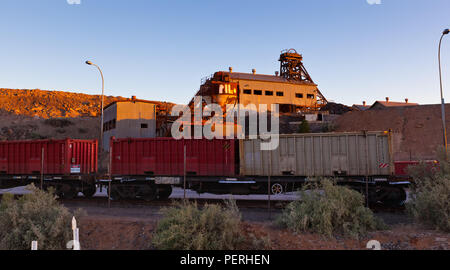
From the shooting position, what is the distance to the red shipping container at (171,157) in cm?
1469

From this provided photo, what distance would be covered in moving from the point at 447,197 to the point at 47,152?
1755 cm

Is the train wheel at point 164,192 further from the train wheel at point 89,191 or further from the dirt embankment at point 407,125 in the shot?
the dirt embankment at point 407,125

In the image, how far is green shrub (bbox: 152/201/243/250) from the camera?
6.99 metres

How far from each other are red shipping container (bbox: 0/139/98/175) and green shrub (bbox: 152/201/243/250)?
1064 centimetres

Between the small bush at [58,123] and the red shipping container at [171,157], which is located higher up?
the small bush at [58,123]

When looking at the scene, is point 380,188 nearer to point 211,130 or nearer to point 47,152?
point 47,152

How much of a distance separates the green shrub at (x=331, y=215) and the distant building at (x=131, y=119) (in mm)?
32058

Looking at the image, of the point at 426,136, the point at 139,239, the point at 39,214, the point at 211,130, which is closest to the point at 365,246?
the point at 139,239

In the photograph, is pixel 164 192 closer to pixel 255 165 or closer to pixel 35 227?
pixel 255 165

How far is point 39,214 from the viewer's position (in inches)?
337

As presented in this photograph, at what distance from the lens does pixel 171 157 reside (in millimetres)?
15203

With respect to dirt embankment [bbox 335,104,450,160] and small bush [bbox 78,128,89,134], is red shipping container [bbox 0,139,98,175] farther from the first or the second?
small bush [bbox 78,128,89,134]

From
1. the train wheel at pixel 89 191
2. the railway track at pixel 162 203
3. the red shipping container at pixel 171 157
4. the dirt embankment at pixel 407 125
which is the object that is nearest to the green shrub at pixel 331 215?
the railway track at pixel 162 203

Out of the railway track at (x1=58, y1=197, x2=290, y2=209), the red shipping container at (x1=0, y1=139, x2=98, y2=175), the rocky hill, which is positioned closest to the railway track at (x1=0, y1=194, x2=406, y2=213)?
the railway track at (x1=58, y1=197, x2=290, y2=209)
